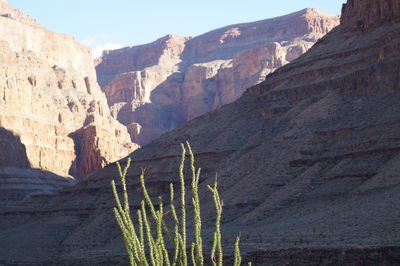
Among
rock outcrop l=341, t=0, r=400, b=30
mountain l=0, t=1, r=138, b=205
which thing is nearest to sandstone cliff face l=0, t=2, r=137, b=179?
mountain l=0, t=1, r=138, b=205

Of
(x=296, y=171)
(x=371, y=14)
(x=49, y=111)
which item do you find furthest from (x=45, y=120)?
(x=296, y=171)

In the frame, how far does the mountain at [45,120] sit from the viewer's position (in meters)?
127

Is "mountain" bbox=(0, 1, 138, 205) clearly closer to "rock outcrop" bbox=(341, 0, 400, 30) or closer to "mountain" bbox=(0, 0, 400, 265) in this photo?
"mountain" bbox=(0, 0, 400, 265)

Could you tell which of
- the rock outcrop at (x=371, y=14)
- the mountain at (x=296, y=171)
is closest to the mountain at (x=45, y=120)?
the mountain at (x=296, y=171)

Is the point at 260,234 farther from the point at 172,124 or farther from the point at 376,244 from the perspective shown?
the point at 172,124

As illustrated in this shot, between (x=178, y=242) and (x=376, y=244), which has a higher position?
(x=178, y=242)

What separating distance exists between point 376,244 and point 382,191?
13453 mm

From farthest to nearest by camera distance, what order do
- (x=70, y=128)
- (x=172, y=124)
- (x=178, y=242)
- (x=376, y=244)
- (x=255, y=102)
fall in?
1. (x=172, y=124)
2. (x=70, y=128)
3. (x=255, y=102)
4. (x=376, y=244)
5. (x=178, y=242)

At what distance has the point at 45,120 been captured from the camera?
5684 inches

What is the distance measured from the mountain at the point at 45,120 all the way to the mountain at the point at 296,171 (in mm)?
35586

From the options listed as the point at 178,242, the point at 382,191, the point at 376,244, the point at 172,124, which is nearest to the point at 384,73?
the point at 382,191

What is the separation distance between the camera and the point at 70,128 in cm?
15162

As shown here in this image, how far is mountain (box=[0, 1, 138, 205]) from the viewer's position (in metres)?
127

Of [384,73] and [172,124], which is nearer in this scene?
[384,73]
